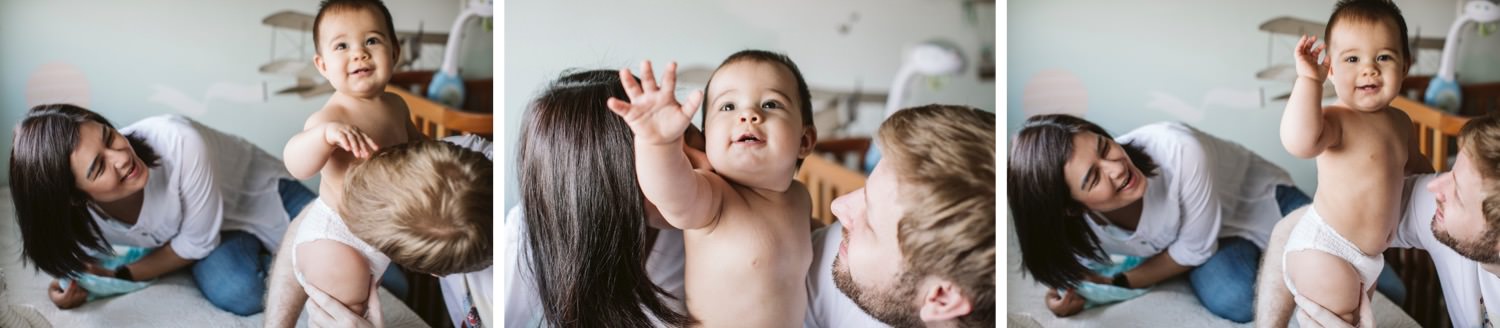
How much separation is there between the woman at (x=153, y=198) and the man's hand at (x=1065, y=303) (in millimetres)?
1234

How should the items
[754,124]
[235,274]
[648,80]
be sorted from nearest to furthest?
[648,80], [754,124], [235,274]

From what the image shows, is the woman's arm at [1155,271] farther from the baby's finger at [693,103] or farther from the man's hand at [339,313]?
the man's hand at [339,313]

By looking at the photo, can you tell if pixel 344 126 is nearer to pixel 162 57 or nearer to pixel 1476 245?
pixel 162 57

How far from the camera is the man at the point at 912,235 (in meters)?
→ 2.27

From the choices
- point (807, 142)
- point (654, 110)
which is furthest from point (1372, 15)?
point (654, 110)

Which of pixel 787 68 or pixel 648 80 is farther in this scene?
pixel 787 68

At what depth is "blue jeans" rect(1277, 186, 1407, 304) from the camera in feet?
7.47

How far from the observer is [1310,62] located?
7.36ft

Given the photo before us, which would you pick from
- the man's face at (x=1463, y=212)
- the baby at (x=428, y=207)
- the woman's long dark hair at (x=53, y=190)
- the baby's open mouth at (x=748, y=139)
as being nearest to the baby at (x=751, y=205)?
the baby's open mouth at (x=748, y=139)

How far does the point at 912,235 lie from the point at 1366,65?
765mm

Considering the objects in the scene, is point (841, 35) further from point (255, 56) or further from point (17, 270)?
point (17, 270)

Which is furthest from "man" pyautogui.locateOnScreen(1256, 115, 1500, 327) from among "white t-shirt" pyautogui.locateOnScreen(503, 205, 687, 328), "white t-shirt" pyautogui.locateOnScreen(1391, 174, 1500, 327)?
"white t-shirt" pyautogui.locateOnScreen(503, 205, 687, 328)

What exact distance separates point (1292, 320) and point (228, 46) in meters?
1.77

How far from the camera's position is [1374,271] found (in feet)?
7.45
